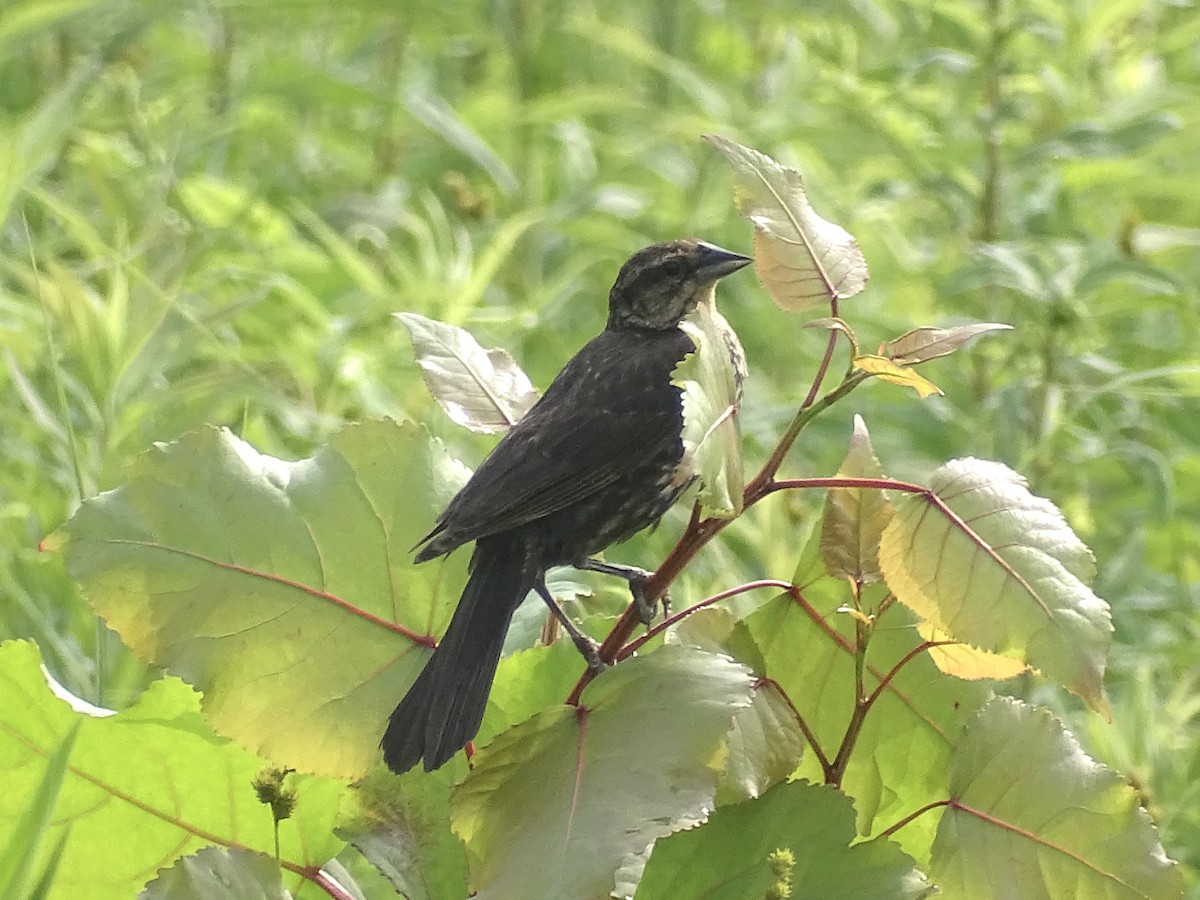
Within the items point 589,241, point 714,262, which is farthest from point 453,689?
point 589,241

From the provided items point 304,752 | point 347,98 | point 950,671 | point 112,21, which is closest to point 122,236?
point 112,21

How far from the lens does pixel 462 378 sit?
0.81 m

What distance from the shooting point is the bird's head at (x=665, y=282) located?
1285 millimetres

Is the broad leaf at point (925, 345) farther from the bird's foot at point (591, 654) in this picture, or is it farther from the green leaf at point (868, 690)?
the bird's foot at point (591, 654)

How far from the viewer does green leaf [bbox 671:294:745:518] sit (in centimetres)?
55

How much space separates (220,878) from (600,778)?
182 mm

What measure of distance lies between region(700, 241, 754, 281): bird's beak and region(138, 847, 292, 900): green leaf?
0.76 meters

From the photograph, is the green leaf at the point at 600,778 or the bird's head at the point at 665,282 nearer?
the green leaf at the point at 600,778

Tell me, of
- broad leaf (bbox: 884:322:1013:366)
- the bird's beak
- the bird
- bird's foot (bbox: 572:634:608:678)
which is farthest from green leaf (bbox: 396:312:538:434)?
the bird's beak

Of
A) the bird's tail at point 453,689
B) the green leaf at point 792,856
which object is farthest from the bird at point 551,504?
the green leaf at point 792,856

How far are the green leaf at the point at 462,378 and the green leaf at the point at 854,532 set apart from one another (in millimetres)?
225

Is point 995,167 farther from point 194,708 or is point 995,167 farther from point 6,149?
point 194,708

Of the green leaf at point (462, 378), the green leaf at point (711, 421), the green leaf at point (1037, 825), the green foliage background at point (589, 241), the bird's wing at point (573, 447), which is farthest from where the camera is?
the green foliage background at point (589, 241)

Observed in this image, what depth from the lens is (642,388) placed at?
3.39ft
